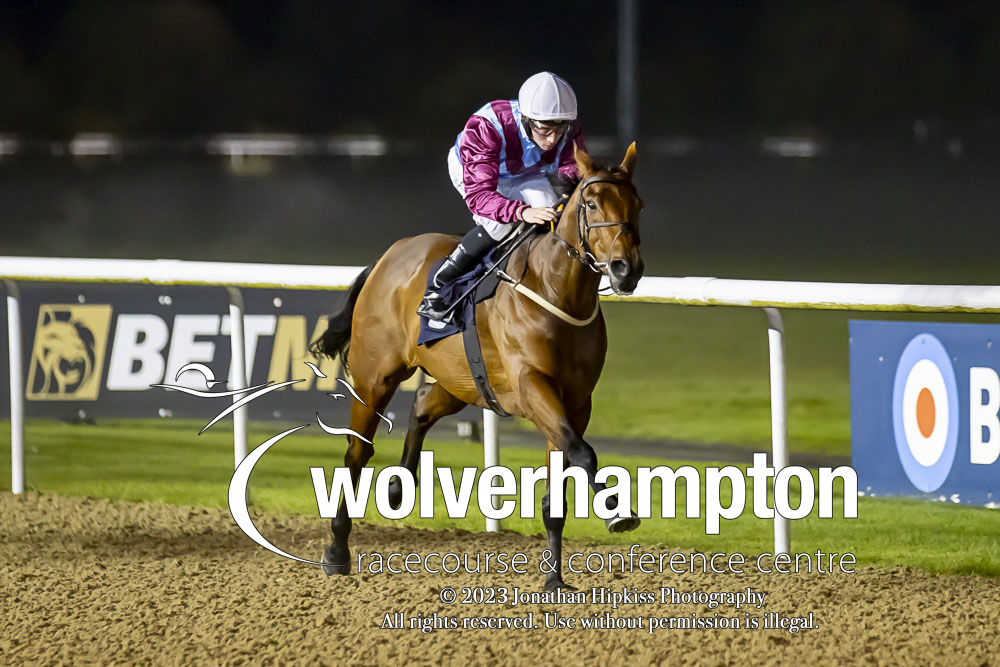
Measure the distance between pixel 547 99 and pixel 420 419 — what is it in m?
1.34

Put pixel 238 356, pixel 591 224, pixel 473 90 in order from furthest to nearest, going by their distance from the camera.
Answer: pixel 473 90, pixel 238 356, pixel 591 224

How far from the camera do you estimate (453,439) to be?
20.1 ft

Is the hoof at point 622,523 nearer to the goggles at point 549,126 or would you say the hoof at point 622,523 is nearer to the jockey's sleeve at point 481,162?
the jockey's sleeve at point 481,162

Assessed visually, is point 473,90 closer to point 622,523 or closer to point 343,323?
point 343,323

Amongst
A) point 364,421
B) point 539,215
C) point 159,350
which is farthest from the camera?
point 159,350

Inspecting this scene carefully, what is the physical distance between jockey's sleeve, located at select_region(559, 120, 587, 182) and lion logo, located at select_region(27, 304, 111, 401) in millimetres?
2688

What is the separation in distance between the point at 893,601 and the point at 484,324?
1.45m

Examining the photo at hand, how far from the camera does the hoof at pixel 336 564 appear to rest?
435cm

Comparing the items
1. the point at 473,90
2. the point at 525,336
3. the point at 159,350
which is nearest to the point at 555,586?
the point at 525,336

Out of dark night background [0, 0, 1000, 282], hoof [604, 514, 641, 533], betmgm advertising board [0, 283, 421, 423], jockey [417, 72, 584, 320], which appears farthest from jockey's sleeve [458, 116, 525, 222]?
dark night background [0, 0, 1000, 282]

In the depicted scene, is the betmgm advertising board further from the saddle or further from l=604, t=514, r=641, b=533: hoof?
l=604, t=514, r=641, b=533: hoof

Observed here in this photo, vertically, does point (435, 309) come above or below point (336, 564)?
above

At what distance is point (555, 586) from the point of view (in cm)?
391

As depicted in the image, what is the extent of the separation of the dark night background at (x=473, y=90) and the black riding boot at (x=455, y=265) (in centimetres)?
1953
